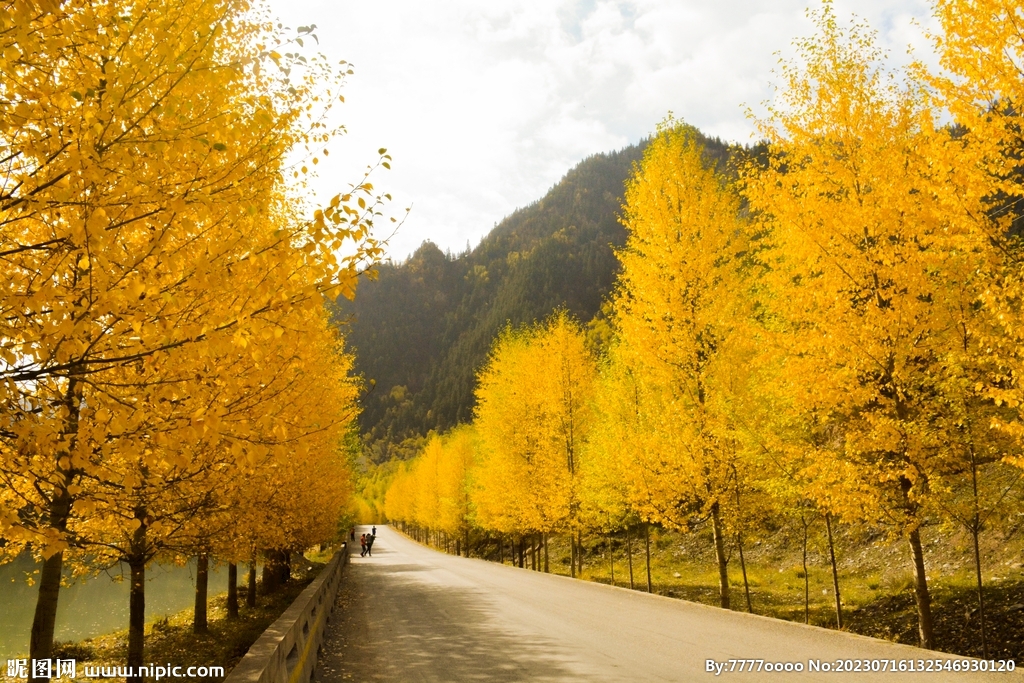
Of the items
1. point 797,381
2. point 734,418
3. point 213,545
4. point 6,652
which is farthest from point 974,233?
point 6,652

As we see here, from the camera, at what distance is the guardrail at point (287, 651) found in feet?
16.4

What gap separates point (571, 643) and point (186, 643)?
8474 mm

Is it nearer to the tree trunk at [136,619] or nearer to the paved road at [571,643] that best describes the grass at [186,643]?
the tree trunk at [136,619]

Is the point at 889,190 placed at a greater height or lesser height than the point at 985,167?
greater

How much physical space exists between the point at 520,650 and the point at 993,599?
8.69m

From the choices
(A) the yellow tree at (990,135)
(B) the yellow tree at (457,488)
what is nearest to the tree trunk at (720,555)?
(A) the yellow tree at (990,135)

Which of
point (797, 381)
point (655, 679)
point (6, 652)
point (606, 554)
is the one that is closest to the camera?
point (655, 679)

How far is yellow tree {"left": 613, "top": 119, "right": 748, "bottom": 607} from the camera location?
41.7ft

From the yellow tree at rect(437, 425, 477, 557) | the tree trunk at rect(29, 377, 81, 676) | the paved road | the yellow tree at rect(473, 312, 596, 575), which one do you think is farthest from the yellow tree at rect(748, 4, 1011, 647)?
the yellow tree at rect(437, 425, 477, 557)

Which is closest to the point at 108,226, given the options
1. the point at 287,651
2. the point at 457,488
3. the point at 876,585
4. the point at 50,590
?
the point at 287,651

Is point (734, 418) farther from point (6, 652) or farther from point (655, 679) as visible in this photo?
point (6, 652)

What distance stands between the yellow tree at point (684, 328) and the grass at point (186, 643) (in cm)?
844

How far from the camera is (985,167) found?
22.1 feet

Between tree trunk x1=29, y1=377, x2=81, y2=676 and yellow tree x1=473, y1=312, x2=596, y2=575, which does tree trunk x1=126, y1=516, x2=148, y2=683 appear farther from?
yellow tree x1=473, y1=312, x2=596, y2=575
